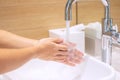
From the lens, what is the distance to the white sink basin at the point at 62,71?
37.0 inches

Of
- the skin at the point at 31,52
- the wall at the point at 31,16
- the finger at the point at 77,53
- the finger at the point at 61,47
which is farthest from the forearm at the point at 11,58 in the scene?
the wall at the point at 31,16

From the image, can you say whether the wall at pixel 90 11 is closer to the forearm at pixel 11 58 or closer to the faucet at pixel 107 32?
the faucet at pixel 107 32

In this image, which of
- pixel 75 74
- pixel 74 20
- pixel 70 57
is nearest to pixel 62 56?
pixel 70 57

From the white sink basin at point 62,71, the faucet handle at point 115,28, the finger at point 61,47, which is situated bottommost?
the white sink basin at point 62,71

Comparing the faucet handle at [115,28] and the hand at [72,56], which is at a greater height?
the faucet handle at [115,28]

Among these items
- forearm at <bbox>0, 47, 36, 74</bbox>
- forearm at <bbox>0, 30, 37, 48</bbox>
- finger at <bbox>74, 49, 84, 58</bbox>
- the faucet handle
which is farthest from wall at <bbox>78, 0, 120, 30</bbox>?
forearm at <bbox>0, 47, 36, 74</bbox>

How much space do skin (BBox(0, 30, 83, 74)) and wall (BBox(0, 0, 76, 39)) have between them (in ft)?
0.94

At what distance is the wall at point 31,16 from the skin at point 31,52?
0.29 metres

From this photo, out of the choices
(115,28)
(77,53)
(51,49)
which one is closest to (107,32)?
(115,28)

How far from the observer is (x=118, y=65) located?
101cm

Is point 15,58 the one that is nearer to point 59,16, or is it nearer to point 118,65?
point 118,65

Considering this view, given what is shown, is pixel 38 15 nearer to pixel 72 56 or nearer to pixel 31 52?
pixel 72 56

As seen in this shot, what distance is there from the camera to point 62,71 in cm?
106

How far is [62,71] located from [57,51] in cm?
26
